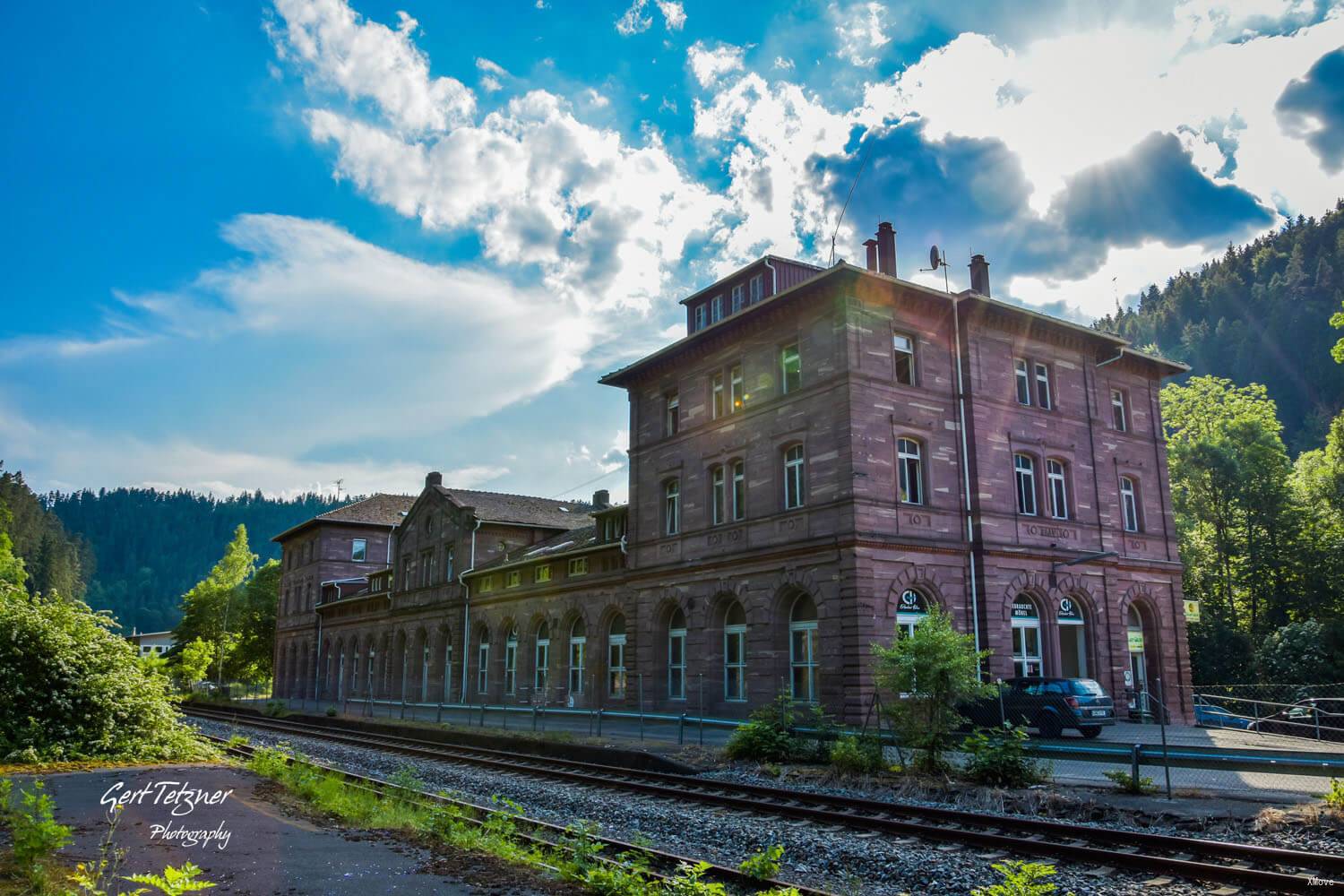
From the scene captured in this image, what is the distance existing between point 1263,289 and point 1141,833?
12960 cm

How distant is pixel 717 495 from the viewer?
101 ft

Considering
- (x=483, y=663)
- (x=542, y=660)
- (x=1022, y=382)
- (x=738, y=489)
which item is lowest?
(x=483, y=663)

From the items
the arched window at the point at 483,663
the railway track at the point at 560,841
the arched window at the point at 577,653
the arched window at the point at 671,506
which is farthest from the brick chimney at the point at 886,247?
the arched window at the point at 483,663

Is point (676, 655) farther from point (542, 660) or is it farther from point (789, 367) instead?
point (789, 367)

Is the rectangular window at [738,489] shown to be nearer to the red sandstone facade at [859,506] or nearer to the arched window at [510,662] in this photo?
the red sandstone facade at [859,506]

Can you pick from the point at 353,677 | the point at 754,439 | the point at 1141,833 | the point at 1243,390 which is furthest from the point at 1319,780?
the point at 353,677

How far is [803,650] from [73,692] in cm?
1766

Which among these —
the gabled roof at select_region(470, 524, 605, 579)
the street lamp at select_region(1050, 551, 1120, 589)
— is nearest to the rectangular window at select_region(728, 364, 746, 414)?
the gabled roof at select_region(470, 524, 605, 579)

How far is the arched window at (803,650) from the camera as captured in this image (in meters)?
26.0

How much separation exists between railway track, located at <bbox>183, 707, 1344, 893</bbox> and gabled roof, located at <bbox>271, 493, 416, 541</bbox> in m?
49.9

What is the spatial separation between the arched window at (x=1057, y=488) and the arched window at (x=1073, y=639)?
2.78 m

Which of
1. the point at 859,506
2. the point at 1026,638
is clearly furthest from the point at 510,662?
the point at 1026,638

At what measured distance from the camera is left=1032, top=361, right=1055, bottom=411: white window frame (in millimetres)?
30609

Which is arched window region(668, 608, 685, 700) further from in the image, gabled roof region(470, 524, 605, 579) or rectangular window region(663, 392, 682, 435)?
rectangular window region(663, 392, 682, 435)
